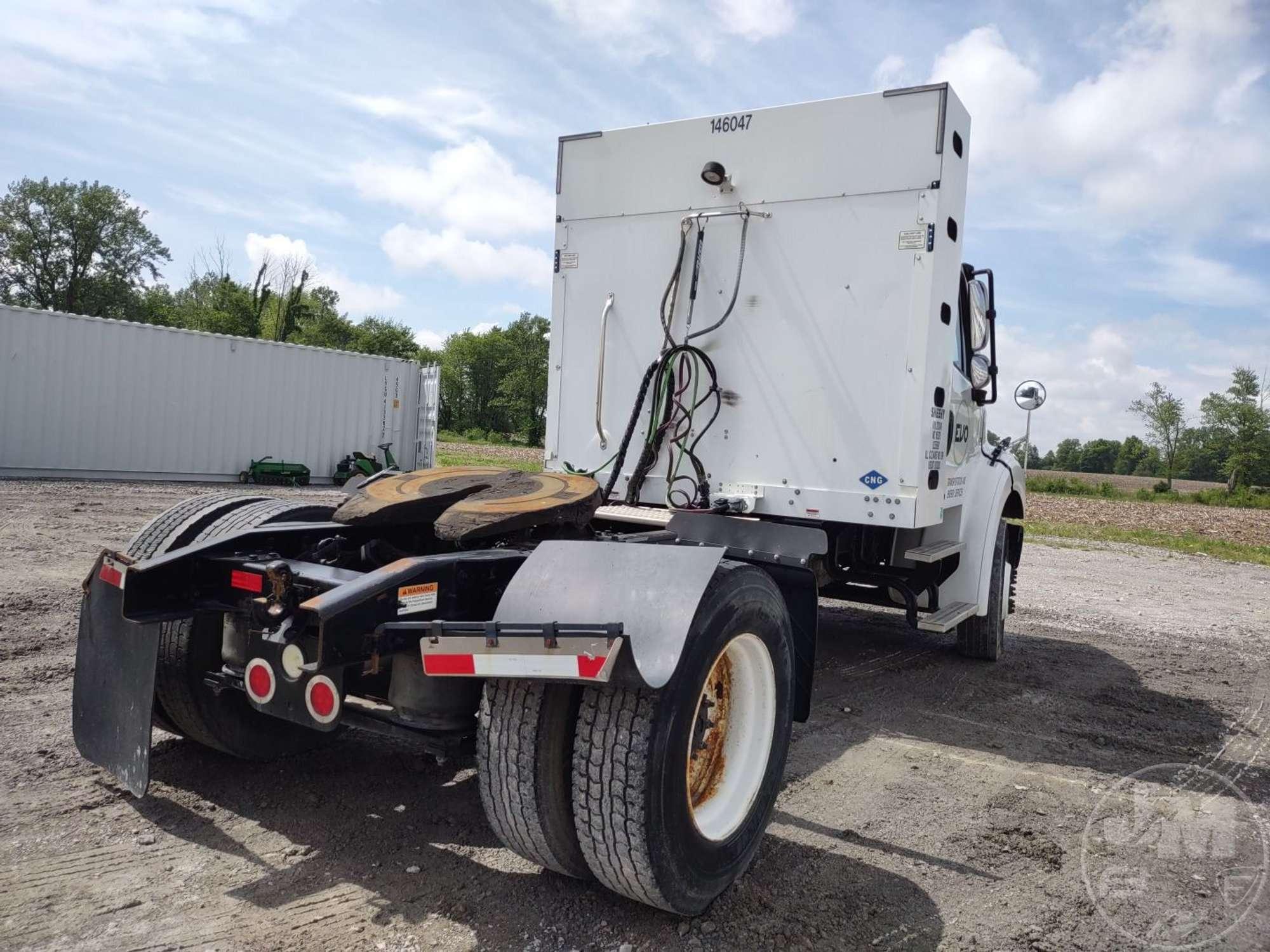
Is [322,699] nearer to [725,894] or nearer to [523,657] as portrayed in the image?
[523,657]

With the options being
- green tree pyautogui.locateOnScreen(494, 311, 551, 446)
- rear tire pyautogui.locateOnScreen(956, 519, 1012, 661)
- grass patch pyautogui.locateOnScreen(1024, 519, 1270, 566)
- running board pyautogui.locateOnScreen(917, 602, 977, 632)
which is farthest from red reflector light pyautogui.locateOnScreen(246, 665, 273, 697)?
green tree pyautogui.locateOnScreen(494, 311, 551, 446)

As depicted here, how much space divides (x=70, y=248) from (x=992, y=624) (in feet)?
198

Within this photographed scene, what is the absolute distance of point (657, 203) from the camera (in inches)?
207

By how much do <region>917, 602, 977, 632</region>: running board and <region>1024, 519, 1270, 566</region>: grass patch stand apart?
13.5 m

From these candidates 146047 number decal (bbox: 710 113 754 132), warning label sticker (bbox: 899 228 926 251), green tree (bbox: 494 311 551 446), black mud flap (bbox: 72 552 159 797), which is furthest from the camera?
green tree (bbox: 494 311 551 446)

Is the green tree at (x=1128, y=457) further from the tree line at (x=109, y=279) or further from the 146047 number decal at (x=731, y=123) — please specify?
the 146047 number decal at (x=731, y=123)

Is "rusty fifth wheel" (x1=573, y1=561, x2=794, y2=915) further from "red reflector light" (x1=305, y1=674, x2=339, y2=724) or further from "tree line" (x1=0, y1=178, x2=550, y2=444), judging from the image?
"tree line" (x1=0, y1=178, x2=550, y2=444)

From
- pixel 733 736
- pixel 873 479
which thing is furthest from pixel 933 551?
pixel 733 736

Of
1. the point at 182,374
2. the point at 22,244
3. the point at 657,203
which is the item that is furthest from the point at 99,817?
the point at 22,244

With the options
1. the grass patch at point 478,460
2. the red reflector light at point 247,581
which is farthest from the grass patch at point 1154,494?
the red reflector light at point 247,581

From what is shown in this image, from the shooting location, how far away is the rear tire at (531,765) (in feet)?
8.59

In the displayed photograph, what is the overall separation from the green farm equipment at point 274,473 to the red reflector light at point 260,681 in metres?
16.9

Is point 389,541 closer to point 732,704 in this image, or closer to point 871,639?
point 732,704

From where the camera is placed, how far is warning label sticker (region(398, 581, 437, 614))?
2834 mm
